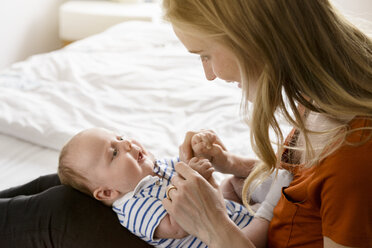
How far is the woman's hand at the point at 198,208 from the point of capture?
95 centimetres

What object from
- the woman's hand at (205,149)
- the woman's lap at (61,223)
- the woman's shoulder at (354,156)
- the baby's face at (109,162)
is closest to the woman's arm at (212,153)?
the woman's hand at (205,149)

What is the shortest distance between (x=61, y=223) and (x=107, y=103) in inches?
35.4

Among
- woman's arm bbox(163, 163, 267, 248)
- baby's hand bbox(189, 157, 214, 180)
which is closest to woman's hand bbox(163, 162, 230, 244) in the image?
woman's arm bbox(163, 163, 267, 248)

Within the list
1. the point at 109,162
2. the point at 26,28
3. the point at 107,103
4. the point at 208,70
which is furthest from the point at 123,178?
the point at 26,28

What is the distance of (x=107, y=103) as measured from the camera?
194 centimetres

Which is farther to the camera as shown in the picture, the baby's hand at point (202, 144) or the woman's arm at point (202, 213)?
the baby's hand at point (202, 144)

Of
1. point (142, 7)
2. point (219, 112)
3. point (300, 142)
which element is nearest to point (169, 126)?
point (219, 112)

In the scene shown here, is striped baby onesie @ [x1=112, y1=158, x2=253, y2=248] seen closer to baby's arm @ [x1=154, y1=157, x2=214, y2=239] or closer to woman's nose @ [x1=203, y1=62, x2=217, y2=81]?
baby's arm @ [x1=154, y1=157, x2=214, y2=239]

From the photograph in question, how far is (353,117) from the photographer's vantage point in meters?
0.84

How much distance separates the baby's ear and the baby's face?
0.01m

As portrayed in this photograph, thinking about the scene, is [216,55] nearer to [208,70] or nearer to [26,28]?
[208,70]

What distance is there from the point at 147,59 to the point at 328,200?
1734 mm

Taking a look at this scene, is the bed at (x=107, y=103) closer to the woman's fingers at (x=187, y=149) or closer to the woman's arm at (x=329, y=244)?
the woman's fingers at (x=187, y=149)

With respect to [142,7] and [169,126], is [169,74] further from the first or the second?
[142,7]
